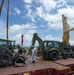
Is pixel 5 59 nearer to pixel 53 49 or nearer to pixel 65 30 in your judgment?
pixel 53 49

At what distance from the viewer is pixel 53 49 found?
14.0m

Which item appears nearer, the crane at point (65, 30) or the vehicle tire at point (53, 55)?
the vehicle tire at point (53, 55)

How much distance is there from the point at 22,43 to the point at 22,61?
31.9 ft

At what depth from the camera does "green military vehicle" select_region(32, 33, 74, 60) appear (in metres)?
13.9

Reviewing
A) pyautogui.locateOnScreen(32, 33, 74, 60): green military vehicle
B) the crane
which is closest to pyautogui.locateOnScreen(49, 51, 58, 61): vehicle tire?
pyautogui.locateOnScreen(32, 33, 74, 60): green military vehicle

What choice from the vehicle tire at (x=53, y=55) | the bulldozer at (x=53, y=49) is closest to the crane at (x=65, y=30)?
the bulldozer at (x=53, y=49)

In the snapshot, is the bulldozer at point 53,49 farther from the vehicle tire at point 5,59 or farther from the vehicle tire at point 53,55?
the vehicle tire at point 5,59

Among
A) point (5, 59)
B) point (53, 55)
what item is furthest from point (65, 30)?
point (5, 59)

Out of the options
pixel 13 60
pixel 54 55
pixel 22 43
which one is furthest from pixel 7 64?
pixel 22 43

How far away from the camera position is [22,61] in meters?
11.0

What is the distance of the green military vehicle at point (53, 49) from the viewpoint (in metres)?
13.9

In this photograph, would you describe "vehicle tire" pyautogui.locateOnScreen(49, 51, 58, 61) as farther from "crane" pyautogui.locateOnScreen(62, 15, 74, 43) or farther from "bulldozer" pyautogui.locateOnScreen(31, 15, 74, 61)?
"crane" pyautogui.locateOnScreen(62, 15, 74, 43)

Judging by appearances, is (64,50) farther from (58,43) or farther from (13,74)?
(13,74)

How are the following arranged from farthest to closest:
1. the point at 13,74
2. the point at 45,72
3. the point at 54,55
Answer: the point at 54,55 < the point at 45,72 < the point at 13,74
